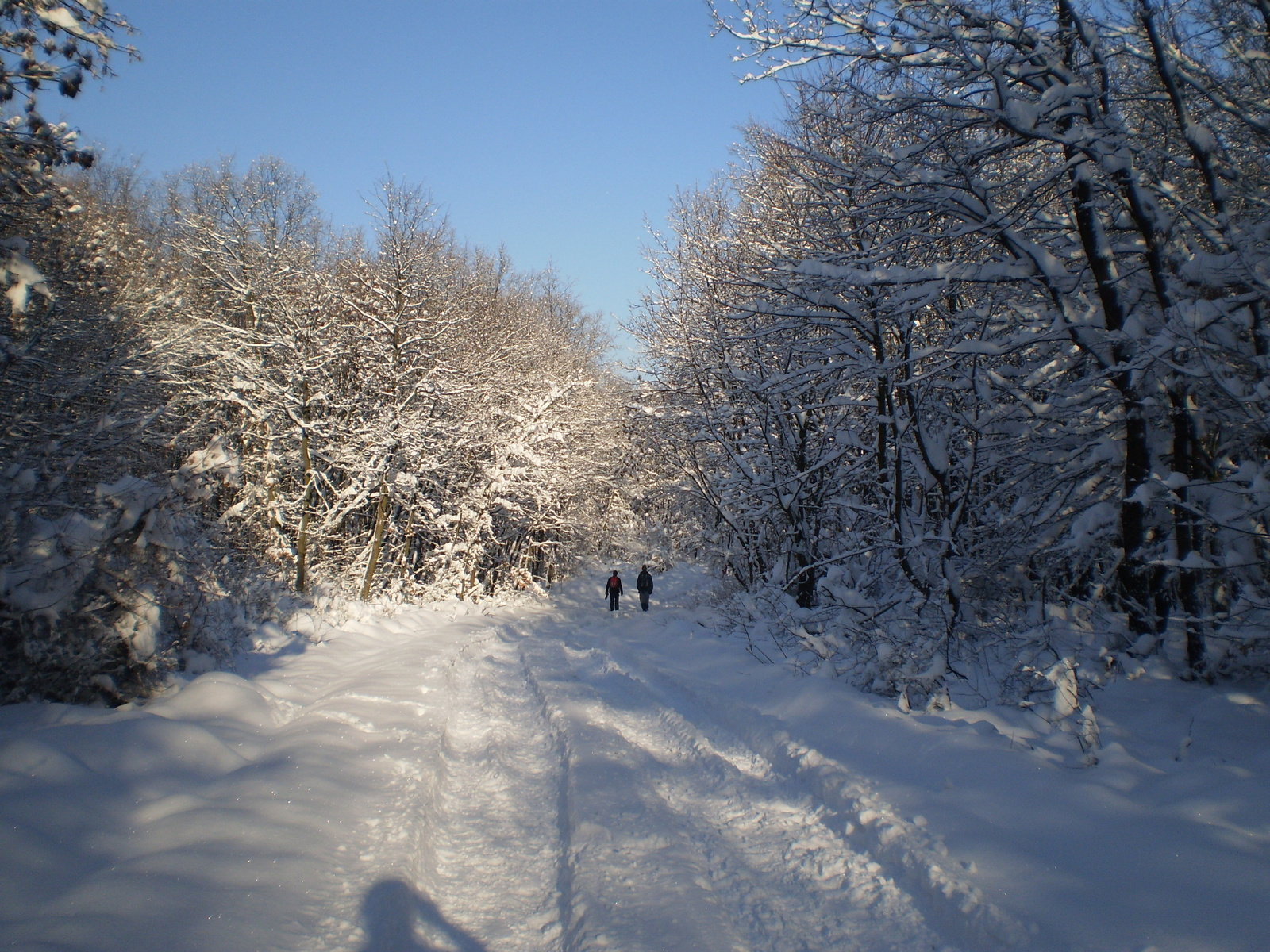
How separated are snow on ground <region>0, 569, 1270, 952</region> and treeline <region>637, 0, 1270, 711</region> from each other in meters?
0.99

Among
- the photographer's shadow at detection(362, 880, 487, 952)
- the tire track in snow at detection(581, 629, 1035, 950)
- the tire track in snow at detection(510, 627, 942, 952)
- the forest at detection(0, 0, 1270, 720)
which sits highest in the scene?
the forest at detection(0, 0, 1270, 720)

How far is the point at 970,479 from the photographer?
6.39 meters

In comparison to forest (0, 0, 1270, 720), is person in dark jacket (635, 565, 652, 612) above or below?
below

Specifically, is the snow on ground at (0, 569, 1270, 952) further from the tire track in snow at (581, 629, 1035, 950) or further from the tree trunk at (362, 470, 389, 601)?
the tree trunk at (362, 470, 389, 601)

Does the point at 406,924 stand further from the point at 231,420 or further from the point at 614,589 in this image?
the point at 231,420

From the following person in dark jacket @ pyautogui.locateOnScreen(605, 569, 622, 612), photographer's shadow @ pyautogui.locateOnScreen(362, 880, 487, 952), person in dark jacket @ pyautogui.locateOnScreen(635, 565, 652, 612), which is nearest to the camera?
photographer's shadow @ pyautogui.locateOnScreen(362, 880, 487, 952)

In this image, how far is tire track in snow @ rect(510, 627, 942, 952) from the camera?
10.0 feet

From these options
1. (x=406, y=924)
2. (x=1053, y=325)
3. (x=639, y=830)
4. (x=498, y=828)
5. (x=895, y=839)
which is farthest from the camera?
(x=1053, y=325)

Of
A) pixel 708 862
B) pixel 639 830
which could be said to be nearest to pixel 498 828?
pixel 639 830

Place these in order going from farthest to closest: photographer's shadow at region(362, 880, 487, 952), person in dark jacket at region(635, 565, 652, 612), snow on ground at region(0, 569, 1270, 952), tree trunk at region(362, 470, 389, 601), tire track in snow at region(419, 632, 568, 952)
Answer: person in dark jacket at region(635, 565, 652, 612)
tree trunk at region(362, 470, 389, 601)
tire track in snow at region(419, 632, 568, 952)
photographer's shadow at region(362, 880, 487, 952)
snow on ground at region(0, 569, 1270, 952)

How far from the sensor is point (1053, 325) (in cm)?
546

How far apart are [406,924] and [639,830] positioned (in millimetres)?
1499

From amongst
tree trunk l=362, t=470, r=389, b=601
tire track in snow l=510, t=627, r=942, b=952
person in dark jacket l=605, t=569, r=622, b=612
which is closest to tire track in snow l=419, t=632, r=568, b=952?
tire track in snow l=510, t=627, r=942, b=952

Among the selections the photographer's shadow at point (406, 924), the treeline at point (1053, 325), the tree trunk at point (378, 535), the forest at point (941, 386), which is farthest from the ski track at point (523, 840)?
the tree trunk at point (378, 535)
